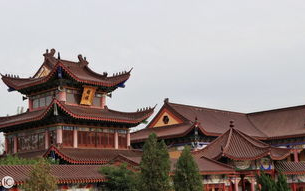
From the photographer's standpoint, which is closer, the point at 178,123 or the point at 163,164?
the point at 163,164

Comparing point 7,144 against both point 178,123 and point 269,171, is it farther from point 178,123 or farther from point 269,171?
point 269,171

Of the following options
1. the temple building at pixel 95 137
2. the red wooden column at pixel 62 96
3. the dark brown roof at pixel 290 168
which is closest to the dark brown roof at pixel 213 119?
the temple building at pixel 95 137

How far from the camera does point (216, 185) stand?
2839 centimetres

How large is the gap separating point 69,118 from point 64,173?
9.67 metres

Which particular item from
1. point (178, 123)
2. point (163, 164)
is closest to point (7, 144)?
point (178, 123)

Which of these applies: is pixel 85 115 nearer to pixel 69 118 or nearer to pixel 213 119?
pixel 69 118

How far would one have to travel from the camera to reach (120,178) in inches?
926

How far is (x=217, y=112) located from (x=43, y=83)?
21.1 metres

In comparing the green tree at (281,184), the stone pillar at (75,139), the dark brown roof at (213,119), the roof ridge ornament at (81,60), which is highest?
the roof ridge ornament at (81,60)

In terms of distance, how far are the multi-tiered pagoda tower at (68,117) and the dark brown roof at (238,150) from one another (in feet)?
23.7

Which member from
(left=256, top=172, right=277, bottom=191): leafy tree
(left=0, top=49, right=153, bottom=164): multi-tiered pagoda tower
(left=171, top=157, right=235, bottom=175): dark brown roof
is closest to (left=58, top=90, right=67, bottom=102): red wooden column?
(left=0, top=49, right=153, bottom=164): multi-tiered pagoda tower

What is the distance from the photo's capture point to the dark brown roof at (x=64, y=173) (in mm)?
20719

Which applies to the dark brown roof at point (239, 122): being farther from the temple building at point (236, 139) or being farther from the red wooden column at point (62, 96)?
the red wooden column at point (62, 96)

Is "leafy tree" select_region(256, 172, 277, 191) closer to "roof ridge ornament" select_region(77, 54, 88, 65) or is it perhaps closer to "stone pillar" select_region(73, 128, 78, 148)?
"stone pillar" select_region(73, 128, 78, 148)
